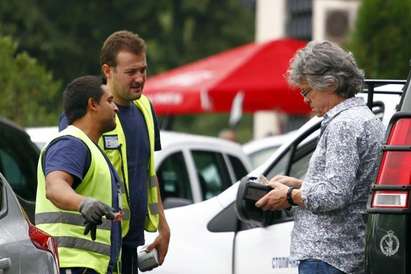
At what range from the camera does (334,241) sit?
263 inches

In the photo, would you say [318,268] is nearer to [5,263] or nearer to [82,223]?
[82,223]

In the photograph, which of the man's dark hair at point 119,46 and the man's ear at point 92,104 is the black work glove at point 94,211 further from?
the man's dark hair at point 119,46

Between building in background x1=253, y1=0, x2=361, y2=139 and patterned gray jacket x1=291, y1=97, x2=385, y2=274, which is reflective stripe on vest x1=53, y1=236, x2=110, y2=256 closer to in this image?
patterned gray jacket x1=291, y1=97, x2=385, y2=274

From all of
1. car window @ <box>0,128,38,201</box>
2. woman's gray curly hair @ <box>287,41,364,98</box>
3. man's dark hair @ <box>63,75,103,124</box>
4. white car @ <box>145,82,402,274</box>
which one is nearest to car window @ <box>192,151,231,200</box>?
car window @ <box>0,128,38,201</box>

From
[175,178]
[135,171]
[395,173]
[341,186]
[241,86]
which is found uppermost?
[395,173]

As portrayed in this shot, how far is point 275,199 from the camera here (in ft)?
22.6

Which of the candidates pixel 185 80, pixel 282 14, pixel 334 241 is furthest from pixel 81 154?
pixel 282 14

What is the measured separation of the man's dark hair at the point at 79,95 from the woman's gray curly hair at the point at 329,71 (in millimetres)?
958

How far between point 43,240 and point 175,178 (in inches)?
248

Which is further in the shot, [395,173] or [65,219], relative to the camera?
[65,219]

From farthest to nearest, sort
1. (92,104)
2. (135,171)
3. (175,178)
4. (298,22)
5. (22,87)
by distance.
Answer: (298,22) < (22,87) < (175,178) < (135,171) < (92,104)

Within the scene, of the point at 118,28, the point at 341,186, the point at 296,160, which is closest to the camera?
the point at 341,186

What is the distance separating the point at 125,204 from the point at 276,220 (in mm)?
1154

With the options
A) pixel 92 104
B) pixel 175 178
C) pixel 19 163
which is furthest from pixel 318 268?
pixel 175 178
